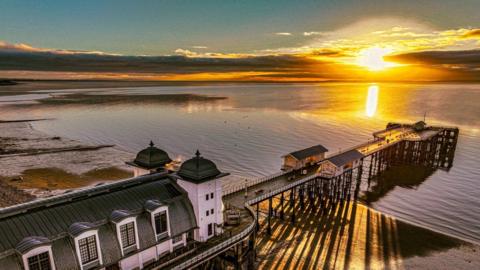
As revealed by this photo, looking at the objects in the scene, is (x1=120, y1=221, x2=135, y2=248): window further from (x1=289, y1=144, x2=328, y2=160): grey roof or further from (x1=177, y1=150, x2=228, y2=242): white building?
(x1=289, y1=144, x2=328, y2=160): grey roof

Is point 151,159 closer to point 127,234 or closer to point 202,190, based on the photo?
Result: point 202,190

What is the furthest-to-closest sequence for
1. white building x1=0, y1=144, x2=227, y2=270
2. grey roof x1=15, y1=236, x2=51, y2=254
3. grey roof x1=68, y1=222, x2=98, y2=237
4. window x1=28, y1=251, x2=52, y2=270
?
grey roof x1=68, y1=222, x2=98, y2=237 → white building x1=0, y1=144, x2=227, y2=270 → window x1=28, y1=251, x2=52, y2=270 → grey roof x1=15, y1=236, x2=51, y2=254

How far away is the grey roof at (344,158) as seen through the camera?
45.8m

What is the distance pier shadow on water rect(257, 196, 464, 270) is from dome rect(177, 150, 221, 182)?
12958 mm

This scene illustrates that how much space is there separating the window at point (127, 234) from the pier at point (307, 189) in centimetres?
402

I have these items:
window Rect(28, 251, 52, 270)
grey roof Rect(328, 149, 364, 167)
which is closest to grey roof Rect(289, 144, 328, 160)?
grey roof Rect(328, 149, 364, 167)

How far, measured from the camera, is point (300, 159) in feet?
152

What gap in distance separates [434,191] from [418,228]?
16321mm

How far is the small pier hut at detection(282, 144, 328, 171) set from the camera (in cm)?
4656

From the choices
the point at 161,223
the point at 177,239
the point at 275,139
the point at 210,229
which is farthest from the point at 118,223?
the point at 275,139

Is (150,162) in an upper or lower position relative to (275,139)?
upper

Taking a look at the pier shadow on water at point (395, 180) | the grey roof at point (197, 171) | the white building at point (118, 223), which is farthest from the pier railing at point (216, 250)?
the pier shadow on water at point (395, 180)

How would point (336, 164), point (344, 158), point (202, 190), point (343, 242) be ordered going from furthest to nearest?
1. point (344, 158)
2. point (336, 164)
3. point (343, 242)
4. point (202, 190)

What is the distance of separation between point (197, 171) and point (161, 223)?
5061 mm
